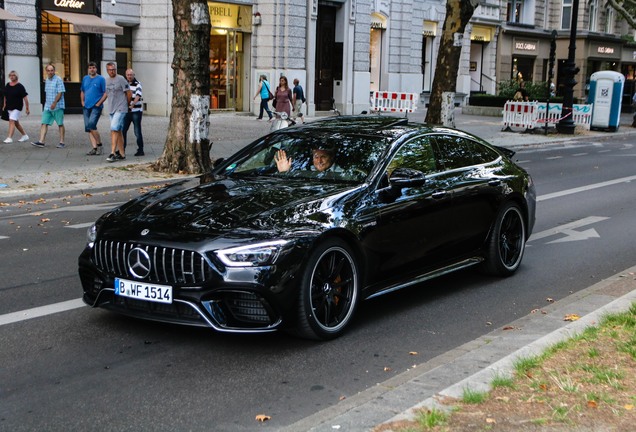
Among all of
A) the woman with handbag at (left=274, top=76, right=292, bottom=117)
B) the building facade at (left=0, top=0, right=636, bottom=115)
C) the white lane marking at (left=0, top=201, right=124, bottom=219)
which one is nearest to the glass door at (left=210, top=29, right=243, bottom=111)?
the building facade at (left=0, top=0, right=636, bottom=115)

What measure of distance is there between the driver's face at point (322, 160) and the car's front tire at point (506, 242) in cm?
200

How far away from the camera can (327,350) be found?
236 inches

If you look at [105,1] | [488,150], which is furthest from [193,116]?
[105,1]

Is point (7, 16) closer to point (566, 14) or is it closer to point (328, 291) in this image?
point (328, 291)

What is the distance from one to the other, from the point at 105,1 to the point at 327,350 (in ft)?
85.9

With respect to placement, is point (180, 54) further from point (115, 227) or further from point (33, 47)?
point (33, 47)

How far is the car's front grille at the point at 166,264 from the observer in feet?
18.5

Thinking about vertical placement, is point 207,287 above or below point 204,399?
above

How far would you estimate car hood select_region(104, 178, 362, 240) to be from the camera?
585cm

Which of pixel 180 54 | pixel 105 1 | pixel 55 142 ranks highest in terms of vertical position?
pixel 105 1

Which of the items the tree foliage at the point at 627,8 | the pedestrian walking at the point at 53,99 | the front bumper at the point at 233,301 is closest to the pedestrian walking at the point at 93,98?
the pedestrian walking at the point at 53,99

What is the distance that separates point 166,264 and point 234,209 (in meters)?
0.69

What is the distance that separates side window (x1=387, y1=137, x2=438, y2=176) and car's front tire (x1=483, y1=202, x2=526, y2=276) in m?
1.08

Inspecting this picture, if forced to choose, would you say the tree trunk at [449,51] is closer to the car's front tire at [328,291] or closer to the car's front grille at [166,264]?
the car's front tire at [328,291]
